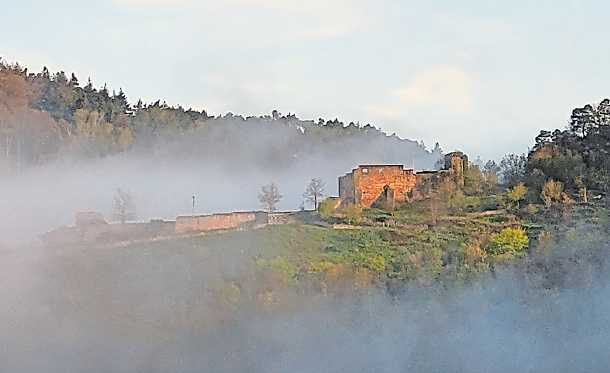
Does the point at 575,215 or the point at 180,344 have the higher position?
the point at 575,215

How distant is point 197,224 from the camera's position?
15.4 meters

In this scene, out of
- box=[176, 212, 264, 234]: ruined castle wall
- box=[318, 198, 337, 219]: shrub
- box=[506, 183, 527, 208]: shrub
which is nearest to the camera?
box=[176, 212, 264, 234]: ruined castle wall

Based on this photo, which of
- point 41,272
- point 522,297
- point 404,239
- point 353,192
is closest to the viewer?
point 522,297

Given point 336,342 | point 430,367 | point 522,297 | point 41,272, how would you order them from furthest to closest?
point 41,272
point 522,297
point 336,342
point 430,367

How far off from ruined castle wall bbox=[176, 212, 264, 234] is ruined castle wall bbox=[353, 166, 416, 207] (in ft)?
6.71

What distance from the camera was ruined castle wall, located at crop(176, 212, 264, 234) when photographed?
49.9 feet

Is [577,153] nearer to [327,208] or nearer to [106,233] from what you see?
[327,208]

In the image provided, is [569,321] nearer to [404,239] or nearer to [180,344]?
[404,239]

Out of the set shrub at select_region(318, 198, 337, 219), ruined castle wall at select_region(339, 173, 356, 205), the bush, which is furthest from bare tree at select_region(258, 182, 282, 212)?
the bush

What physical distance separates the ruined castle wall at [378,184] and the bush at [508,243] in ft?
9.40

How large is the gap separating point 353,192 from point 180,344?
6319 mm

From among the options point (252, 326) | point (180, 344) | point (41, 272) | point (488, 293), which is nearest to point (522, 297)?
point (488, 293)

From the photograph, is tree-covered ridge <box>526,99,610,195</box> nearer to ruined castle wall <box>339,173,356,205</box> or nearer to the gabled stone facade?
the gabled stone facade

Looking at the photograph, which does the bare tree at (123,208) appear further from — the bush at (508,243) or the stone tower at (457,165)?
the bush at (508,243)
